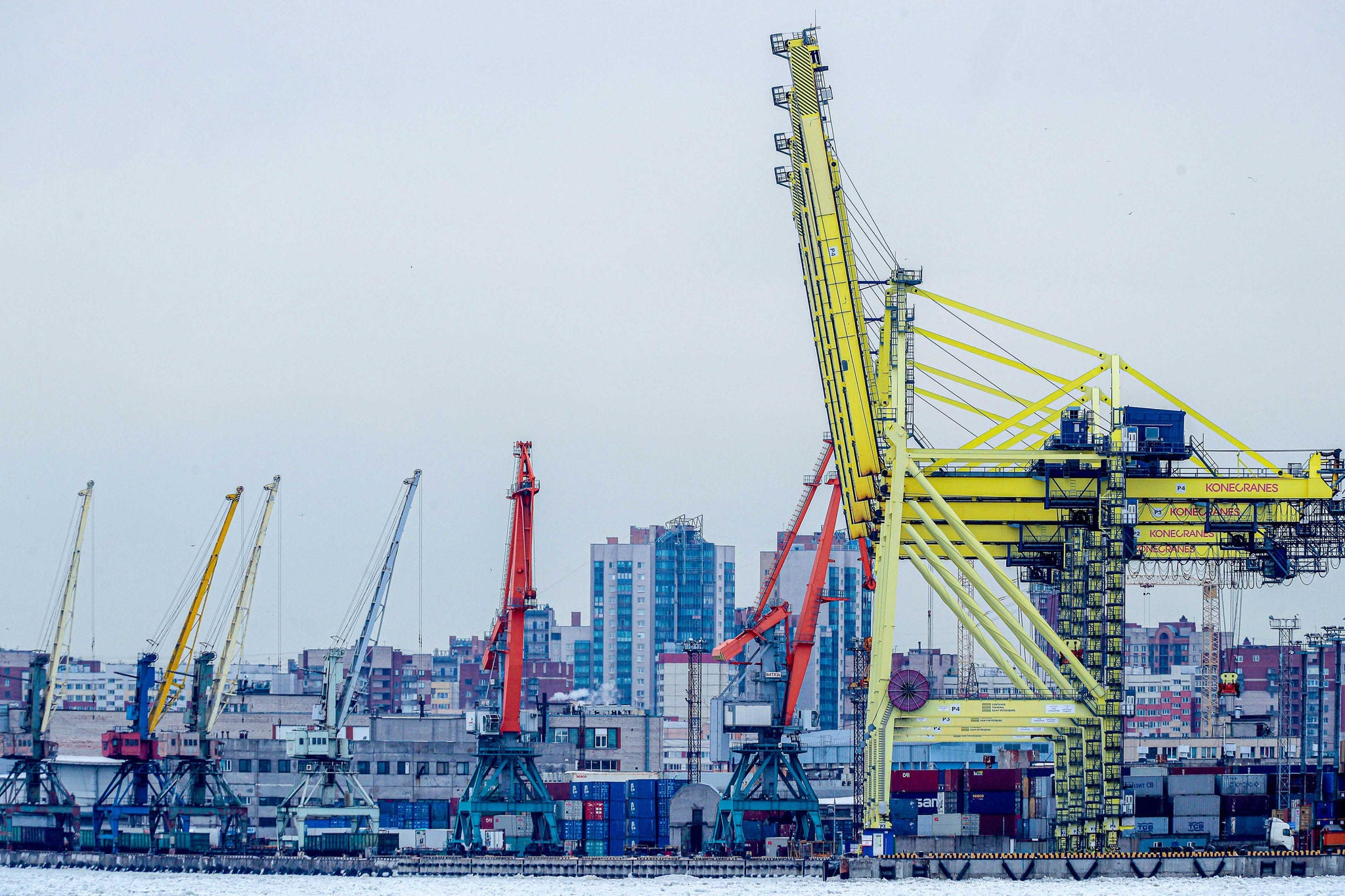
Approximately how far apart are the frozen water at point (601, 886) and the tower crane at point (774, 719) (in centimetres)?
329

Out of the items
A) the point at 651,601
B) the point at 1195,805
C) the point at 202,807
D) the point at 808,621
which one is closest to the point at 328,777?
the point at 202,807

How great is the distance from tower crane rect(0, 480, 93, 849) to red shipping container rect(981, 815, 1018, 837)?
35742 millimetres

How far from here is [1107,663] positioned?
58.8m

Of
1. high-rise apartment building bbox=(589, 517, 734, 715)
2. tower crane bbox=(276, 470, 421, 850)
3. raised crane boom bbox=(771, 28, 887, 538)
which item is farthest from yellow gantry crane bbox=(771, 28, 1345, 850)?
high-rise apartment building bbox=(589, 517, 734, 715)

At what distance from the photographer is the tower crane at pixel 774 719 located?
67188 mm

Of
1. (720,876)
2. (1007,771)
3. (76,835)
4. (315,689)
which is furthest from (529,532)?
(315,689)

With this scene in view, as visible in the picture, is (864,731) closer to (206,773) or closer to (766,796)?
(766,796)

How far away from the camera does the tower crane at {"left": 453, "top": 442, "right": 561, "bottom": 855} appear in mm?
69438

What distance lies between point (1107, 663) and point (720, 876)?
49.5 feet

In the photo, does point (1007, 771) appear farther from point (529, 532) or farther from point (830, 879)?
point (529, 532)

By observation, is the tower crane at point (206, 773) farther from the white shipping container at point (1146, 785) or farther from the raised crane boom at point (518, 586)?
the white shipping container at point (1146, 785)

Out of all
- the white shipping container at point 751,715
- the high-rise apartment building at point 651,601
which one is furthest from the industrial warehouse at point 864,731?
the high-rise apartment building at point 651,601

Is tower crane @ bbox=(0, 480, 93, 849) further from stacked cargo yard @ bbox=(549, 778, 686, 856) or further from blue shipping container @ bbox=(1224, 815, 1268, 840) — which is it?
blue shipping container @ bbox=(1224, 815, 1268, 840)

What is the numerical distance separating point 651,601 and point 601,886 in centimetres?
9068
